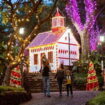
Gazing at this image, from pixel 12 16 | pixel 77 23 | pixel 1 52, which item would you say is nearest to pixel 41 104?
pixel 1 52

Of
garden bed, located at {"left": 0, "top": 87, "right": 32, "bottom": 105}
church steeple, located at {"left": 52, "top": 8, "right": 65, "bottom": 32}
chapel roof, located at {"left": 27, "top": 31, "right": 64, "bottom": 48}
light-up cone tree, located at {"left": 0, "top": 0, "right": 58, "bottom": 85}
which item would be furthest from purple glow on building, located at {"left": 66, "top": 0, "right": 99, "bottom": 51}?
garden bed, located at {"left": 0, "top": 87, "right": 32, "bottom": 105}

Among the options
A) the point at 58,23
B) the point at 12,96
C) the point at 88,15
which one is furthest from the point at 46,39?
the point at 12,96

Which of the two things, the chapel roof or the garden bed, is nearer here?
the garden bed

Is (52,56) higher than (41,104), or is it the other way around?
(52,56)

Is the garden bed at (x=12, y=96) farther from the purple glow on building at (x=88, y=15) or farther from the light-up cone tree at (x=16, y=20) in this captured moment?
the purple glow on building at (x=88, y=15)

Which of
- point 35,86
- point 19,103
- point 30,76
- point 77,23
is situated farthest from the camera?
point 77,23

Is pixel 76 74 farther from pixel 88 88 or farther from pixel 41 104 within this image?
pixel 41 104

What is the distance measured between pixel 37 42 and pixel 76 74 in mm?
10761

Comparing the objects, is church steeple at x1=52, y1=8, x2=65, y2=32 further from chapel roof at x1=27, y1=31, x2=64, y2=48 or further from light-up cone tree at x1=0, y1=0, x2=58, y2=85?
light-up cone tree at x1=0, y1=0, x2=58, y2=85

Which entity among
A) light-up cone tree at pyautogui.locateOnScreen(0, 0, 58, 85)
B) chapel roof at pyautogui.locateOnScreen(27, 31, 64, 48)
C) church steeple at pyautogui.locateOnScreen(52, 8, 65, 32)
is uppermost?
church steeple at pyautogui.locateOnScreen(52, 8, 65, 32)

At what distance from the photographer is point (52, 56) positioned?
35.8 m

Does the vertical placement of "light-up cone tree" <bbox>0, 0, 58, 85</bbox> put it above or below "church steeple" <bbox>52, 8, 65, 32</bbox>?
below

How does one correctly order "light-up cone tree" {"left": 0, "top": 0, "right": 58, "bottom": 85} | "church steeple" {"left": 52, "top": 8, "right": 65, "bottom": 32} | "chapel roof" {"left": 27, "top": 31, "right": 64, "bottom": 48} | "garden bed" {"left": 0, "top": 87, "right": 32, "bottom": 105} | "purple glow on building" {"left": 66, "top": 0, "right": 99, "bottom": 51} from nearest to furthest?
"garden bed" {"left": 0, "top": 87, "right": 32, "bottom": 105}
"light-up cone tree" {"left": 0, "top": 0, "right": 58, "bottom": 85}
"purple glow on building" {"left": 66, "top": 0, "right": 99, "bottom": 51}
"chapel roof" {"left": 27, "top": 31, "right": 64, "bottom": 48}
"church steeple" {"left": 52, "top": 8, "right": 65, "bottom": 32}

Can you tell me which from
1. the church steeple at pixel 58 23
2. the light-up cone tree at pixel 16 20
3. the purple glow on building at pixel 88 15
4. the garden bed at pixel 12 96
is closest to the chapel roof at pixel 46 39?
the church steeple at pixel 58 23
